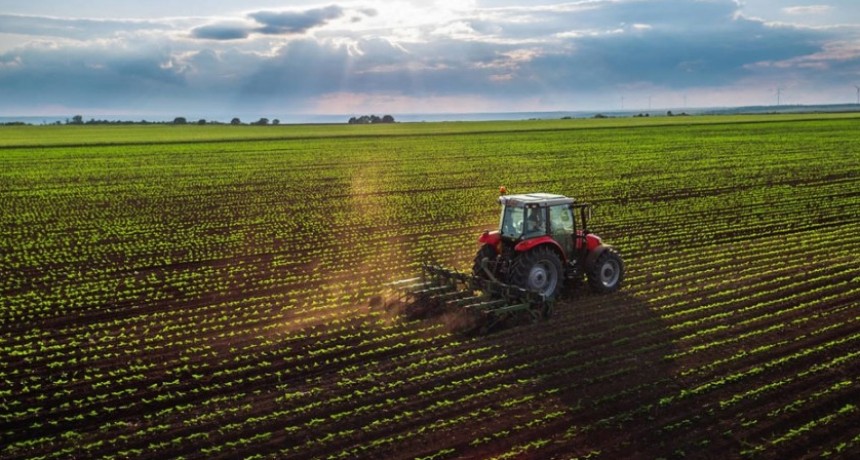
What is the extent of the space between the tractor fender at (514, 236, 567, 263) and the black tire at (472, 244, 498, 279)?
0.99 m

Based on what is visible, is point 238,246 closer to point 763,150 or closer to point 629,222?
point 629,222

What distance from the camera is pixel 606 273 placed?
48.5 feet

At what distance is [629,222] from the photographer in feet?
77.8

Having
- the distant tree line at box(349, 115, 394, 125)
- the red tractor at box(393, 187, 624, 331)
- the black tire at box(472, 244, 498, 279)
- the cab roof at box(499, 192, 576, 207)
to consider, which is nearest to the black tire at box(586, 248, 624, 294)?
the red tractor at box(393, 187, 624, 331)

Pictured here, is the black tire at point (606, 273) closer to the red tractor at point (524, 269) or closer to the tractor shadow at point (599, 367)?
the red tractor at point (524, 269)

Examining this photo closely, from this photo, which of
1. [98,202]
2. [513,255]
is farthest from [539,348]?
[98,202]

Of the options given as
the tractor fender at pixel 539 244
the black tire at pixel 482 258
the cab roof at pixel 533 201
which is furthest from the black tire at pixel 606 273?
the black tire at pixel 482 258

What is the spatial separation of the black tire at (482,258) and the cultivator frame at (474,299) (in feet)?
0.44

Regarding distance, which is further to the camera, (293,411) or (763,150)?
(763,150)

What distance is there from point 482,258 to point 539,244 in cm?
124

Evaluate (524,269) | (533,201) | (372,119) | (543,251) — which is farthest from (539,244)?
(372,119)

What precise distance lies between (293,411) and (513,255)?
224 inches

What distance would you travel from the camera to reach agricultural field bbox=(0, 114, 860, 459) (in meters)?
9.16

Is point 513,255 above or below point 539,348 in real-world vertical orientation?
above
